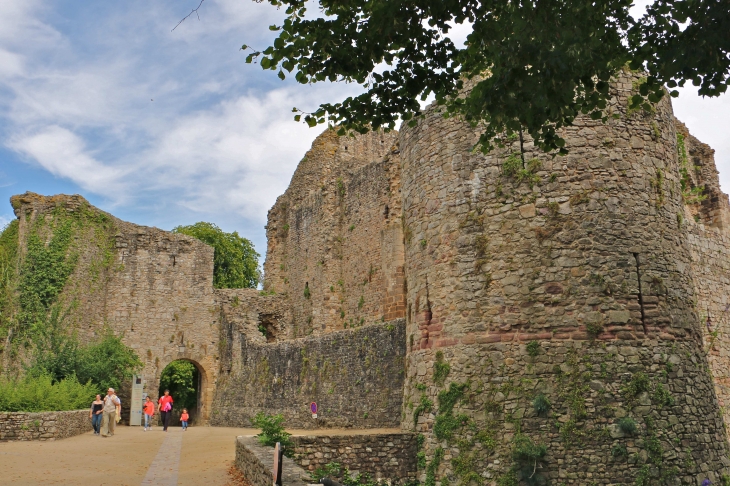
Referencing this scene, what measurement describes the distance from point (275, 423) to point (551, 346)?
4.52 metres

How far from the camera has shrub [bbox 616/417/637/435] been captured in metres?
9.02

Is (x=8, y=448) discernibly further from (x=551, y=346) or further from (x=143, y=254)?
(x=143, y=254)

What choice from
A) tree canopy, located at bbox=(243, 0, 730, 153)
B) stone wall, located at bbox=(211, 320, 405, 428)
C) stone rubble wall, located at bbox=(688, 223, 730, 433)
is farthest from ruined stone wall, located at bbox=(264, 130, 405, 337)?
tree canopy, located at bbox=(243, 0, 730, 153)

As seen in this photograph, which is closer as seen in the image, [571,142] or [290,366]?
[571,142]

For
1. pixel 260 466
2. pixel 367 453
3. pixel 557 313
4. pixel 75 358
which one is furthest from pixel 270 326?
pixel 557 313

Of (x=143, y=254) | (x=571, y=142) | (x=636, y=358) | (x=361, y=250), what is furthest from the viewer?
(x=143, y=254)

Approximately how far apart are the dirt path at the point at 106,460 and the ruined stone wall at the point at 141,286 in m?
9.49

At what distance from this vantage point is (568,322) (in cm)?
950

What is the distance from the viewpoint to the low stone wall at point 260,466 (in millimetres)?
8098

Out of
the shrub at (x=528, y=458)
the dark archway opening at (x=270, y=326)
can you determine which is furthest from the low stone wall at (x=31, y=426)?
the shrub at (x=528, y=458)

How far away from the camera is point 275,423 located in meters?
11.1

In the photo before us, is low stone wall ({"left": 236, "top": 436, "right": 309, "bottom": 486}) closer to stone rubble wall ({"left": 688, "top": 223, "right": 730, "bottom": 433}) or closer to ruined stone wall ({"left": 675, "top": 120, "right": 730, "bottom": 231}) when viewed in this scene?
stone rubble wall ({"left": 688, "top": 223, "right": 730, "bottom": 433})

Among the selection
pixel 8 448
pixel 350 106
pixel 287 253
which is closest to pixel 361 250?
pixel 287 253

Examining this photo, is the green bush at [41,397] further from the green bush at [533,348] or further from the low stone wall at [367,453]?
the green bush at [533,348]
